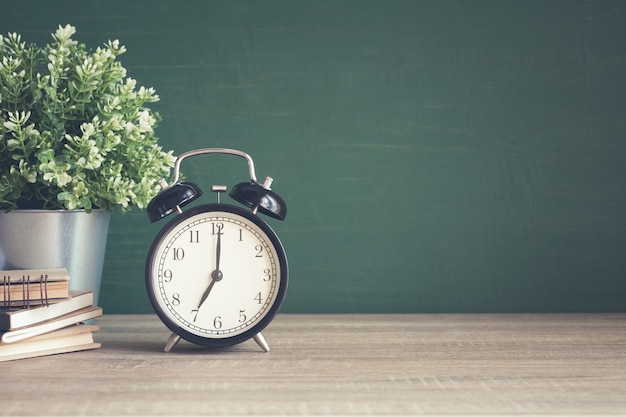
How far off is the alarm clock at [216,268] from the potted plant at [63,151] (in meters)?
0.19

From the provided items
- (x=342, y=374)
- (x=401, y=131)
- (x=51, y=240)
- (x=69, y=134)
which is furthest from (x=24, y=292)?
(x=401, y=131)

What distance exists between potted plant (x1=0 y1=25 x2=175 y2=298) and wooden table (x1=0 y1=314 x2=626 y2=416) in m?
0.23

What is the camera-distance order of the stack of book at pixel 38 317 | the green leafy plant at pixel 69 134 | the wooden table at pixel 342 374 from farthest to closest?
the green leafy plant at pixel 69 134, the stack of book at pixel 38 317, the wooden table at pixel 342 374

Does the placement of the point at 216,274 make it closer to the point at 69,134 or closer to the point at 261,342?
the point at 261,342

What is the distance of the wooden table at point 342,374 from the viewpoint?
0.90m

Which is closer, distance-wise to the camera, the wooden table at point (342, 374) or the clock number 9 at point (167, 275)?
the wooden table at point (342, 374)

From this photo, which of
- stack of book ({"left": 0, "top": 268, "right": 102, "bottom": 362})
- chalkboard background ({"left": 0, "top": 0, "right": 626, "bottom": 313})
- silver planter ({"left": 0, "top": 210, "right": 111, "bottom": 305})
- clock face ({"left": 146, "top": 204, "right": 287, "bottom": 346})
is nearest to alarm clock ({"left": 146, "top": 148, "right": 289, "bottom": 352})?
clock face ({"left": 146, "top": 204, "right": 287, "bottom": 346})

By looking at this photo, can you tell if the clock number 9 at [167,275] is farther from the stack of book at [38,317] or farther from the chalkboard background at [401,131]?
the chalkboard background at [401,131]

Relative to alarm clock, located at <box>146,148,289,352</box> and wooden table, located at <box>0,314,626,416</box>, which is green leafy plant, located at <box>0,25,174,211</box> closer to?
alarm clock, located at <box>146,148,289,352</box>

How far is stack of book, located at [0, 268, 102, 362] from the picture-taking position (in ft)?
3.78

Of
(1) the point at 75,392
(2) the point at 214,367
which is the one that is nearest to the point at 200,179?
(2) the point at 214,367

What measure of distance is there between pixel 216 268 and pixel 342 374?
31 centimetres

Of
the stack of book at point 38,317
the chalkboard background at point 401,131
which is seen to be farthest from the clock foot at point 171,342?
the chalkboard background at point 401,131

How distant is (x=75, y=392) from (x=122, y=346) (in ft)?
1.06
